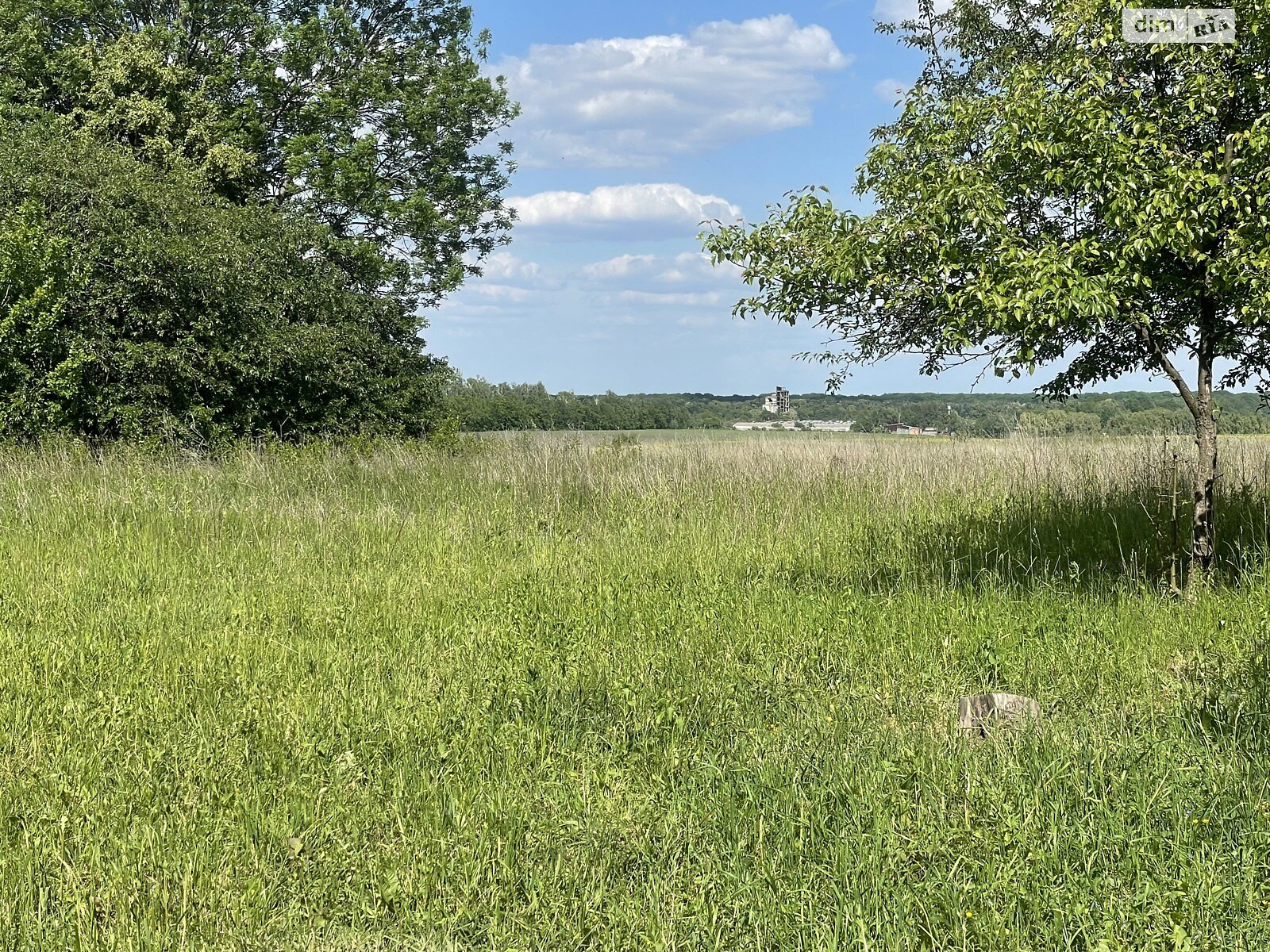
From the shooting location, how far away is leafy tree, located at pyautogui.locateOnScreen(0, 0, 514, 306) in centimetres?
2014

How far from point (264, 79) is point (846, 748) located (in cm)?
2295

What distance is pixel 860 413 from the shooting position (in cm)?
3175

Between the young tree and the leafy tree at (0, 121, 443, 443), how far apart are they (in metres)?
11.5

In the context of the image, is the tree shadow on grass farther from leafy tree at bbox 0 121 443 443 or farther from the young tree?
leafy tree at bbox 0 121 443 443

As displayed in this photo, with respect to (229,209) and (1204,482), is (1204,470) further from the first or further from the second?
(229,209)

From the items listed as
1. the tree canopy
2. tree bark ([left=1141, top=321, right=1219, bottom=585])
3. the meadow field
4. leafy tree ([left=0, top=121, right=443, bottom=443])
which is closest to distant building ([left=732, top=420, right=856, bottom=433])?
the tree canopy

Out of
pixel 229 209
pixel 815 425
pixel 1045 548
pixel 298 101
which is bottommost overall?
pixel 1045 548

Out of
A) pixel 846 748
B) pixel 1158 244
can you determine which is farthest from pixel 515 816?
pixel 1158 244

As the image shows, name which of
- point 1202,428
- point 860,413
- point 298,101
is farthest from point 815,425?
point 1202,428

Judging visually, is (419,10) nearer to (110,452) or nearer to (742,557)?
(110,452)

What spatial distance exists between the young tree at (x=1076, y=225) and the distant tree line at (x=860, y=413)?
3.71 ft

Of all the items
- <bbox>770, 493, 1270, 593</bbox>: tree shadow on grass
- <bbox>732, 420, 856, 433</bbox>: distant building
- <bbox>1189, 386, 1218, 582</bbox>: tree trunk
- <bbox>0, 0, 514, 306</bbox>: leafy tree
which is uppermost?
<bbox>0, 0, 514, 306</bbox>: leafy tree

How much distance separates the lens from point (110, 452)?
13797 mm

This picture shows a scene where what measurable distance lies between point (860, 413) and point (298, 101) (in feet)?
65.1
